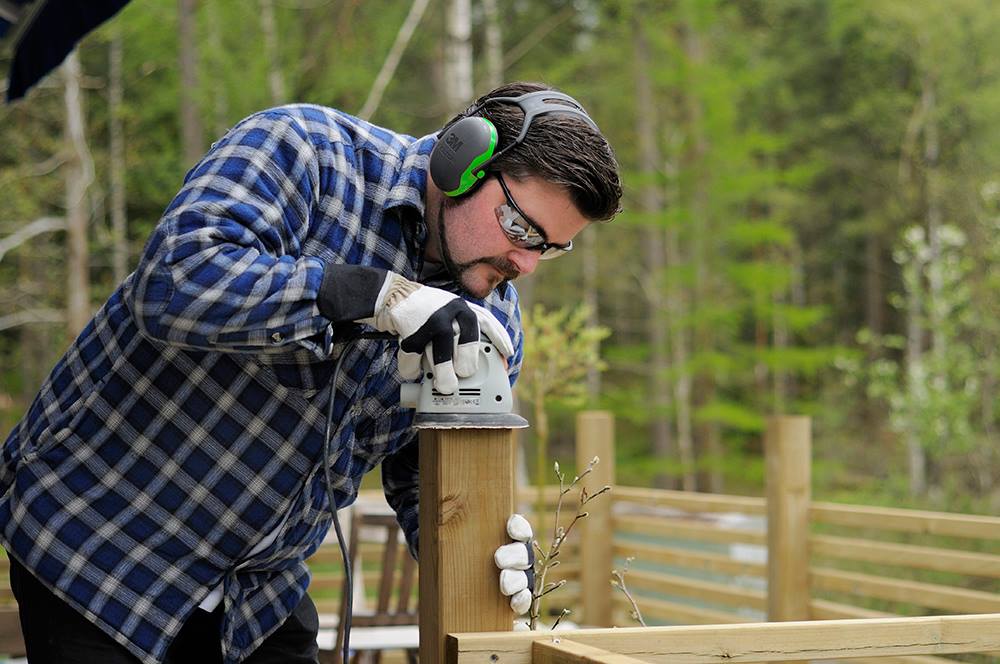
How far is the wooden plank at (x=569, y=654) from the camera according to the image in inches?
49.7

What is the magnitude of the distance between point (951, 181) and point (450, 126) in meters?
16.7

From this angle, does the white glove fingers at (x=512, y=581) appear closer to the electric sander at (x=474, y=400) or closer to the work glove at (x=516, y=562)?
the work glove at (x=516, y=562)

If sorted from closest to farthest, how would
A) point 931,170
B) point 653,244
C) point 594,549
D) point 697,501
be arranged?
point 697,501
point 594,549
point 653,244
point 931,170

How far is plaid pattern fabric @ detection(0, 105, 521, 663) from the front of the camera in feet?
5.21

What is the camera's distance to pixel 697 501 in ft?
18.3

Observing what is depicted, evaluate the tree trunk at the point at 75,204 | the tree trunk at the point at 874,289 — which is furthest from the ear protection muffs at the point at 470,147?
the tree trunk at the point at 874,289

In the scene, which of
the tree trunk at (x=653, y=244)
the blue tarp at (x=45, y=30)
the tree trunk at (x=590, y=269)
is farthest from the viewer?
the tree trunk at (x=590, y=269)

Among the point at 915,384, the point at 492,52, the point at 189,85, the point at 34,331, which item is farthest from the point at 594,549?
the point at 34,331

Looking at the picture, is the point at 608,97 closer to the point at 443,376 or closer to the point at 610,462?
the point at 610,462

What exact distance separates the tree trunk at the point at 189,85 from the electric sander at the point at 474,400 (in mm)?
8995

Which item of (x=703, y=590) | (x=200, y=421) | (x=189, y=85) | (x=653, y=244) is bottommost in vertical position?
(x=703, y=590)

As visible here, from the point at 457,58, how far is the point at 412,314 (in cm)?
838

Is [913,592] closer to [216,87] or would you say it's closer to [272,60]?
[272,60]

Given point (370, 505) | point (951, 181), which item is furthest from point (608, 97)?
point (370, 505)
